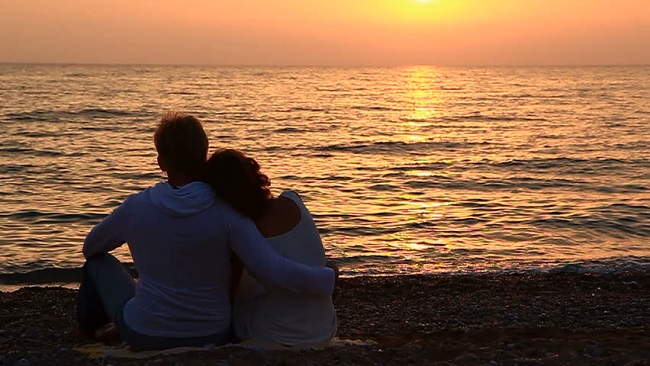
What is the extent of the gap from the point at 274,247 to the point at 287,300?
0.34 metres

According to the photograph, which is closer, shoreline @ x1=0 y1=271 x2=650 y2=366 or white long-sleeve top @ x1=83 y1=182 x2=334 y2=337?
white long-sleeve top @ x1=83 y1=182 x2=334 y2=337

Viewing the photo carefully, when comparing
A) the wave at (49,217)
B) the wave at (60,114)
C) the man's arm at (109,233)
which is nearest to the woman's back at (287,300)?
the man's arm at (109,233)

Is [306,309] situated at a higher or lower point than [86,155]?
higher

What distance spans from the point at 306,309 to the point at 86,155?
18.6m

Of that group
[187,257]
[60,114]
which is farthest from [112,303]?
[60,114]

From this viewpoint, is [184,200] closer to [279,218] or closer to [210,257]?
[210,257]

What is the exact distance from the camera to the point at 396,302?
771 centimetres

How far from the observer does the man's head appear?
4066 mm

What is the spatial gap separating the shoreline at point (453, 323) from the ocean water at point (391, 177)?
1.38 meters

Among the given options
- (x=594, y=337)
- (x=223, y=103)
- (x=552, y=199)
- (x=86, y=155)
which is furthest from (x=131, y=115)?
(x=594, y=337)

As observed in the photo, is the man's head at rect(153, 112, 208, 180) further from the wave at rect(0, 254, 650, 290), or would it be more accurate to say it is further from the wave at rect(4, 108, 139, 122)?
the wave at rect(4, 108, 139, 122)

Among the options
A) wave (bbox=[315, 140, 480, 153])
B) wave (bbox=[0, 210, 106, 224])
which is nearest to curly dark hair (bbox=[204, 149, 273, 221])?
wave (bbox=[0, 210, 106, 224])

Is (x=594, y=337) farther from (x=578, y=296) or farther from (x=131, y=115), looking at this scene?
(x=131, y=115)

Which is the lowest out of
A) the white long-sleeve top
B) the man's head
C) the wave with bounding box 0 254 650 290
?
the wave with bounding box 0 254 650 290
